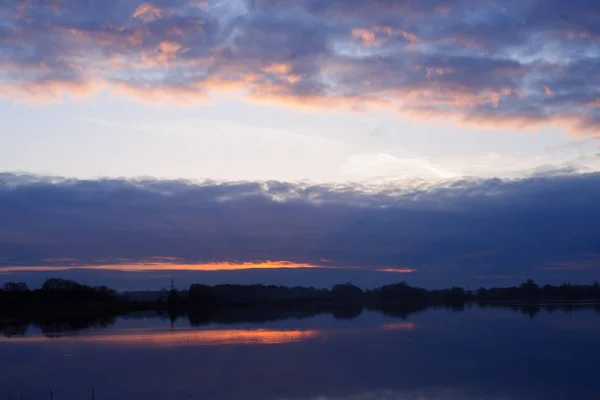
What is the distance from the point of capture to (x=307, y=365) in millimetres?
23500

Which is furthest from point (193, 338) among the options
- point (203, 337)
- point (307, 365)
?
point (307, 365)

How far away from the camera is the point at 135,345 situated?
31.6 m

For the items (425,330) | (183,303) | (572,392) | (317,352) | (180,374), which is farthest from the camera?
(183,303)

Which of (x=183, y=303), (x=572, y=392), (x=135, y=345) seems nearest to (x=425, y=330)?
(x=135, y=345)

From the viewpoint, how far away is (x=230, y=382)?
1984 centimetres

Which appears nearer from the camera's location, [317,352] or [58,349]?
[317,352]

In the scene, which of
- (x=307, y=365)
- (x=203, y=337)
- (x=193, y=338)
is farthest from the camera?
(x=203, y=337)

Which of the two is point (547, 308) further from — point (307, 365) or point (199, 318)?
point (307, 365)

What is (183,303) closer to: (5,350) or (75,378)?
(5,350)

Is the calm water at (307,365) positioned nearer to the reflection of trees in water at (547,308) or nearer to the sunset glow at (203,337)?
the sunset glow at (203,337)

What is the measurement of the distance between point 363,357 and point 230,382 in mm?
7891

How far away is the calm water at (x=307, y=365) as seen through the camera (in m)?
18.0

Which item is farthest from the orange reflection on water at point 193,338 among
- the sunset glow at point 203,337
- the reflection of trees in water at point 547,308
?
the reflection of trees in water at point 547,308

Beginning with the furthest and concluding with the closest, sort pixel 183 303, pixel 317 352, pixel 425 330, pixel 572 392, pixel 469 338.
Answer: pixel 183 303
pixel 425 330
pixel 469 338
pixel 317 352
pixel 572 392
